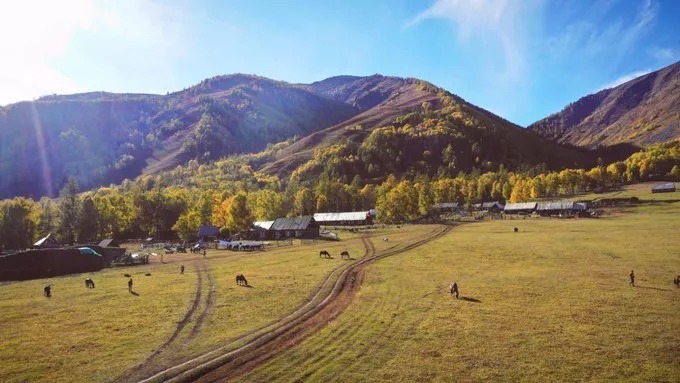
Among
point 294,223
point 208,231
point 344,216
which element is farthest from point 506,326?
point 344,216

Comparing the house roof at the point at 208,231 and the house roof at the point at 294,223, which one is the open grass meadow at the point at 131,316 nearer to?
the house roof at the point at 294,223

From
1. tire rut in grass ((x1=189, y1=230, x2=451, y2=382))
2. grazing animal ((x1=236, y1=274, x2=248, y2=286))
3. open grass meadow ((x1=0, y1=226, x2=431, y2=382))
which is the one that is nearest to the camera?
tire rut in grass ((x1=189, y1=230, x2=451, y2=382))

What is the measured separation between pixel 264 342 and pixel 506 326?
1856 cm

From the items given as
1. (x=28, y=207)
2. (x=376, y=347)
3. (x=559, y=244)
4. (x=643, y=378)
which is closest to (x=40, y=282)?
(x=376, y=347)

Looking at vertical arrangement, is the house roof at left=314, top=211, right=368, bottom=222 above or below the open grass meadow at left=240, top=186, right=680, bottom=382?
above

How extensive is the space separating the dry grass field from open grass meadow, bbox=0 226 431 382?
0.16 m

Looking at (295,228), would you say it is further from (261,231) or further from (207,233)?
(207,233)

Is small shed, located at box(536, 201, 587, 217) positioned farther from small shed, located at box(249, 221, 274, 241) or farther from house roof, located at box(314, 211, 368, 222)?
A: small shed, located at box(249, 221, 274, 241)

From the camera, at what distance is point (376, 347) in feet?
90.8

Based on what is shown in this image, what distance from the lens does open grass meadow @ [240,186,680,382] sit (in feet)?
78.9

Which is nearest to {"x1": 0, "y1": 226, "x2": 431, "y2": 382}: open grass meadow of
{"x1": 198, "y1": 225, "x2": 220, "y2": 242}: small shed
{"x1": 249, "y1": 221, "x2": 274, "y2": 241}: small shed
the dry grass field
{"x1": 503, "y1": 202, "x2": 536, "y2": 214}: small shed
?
the dry grass field

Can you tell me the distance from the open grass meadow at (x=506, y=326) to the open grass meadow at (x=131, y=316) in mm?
7490

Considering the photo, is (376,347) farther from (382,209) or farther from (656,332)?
(382,209)

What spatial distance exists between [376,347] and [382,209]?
126094 mm
